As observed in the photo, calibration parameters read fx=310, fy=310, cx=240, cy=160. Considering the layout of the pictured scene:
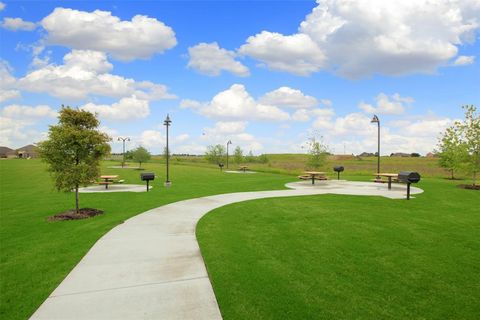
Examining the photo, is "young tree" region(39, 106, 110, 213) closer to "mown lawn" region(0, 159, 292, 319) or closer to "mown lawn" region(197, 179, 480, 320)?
"mown lawn" region(0, 159, 292, 319)

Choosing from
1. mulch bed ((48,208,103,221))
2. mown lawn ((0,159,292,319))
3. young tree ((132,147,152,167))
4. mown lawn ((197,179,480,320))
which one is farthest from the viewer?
young tree ((132,147,152,167))

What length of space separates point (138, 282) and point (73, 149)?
8314 millimetres

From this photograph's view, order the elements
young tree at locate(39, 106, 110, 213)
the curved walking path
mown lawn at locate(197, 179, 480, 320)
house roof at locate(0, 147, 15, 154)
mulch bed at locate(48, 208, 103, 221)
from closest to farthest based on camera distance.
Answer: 1. the curved walking path
2. mown lawn at locate(197, 179, 480, 320)
3. mulch bed at locate(48, 208, 103, 221)
4. young tree at locate(39, 106, 110, 213)
5. house roof at locate(0, 147, 15, 154)

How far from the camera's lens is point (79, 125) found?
1195 centimetres

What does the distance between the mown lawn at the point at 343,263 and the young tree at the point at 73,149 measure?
17.0 feet

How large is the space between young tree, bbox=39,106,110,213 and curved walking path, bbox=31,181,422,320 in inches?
170

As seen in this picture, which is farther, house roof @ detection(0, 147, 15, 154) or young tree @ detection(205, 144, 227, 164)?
house roof @ detection(0, 147, 15, 154)

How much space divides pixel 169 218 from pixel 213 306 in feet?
20.0

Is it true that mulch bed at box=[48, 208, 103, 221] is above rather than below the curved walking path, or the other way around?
below

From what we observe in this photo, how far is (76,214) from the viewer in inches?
442

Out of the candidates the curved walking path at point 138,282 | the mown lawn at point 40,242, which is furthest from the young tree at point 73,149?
the curved walking path at point 138,282

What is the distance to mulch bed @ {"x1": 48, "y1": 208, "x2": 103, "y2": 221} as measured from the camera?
1082 centimetres

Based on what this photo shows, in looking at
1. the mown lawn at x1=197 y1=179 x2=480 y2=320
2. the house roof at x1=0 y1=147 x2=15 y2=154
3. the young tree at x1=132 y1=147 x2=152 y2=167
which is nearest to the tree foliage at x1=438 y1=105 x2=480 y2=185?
the mown lawn at x1=197 y1=179 x2=480 y2=320

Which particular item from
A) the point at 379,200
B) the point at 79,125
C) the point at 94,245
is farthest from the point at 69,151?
the point at 379,200
